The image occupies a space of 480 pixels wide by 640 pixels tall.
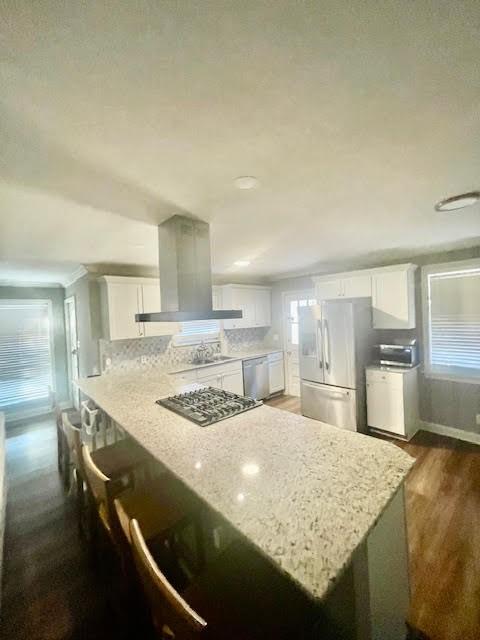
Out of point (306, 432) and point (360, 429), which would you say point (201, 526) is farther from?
point (360, 429)

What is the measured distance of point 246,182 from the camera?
149cm

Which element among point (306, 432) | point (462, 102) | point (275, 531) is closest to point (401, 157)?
point (462, 102)

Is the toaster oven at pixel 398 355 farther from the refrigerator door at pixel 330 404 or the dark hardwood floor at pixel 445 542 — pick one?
the dark hardwood floor at pixel 445 542

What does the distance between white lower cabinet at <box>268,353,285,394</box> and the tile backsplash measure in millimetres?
768

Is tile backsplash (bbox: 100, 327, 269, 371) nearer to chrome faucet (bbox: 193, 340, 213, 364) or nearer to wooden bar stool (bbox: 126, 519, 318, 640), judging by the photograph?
chrome faucet (bbox: 193, 340, 213, 364)

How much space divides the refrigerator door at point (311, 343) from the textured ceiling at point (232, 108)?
1.98 meters

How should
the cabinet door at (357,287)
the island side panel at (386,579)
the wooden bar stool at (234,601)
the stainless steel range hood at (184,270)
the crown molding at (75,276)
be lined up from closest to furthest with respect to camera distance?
1. the wooden bar stool at (234,601)
2. the island side panel at (386,579)
3. the stainless steel range hood at (184,270)
4. the crown molding at (75,276)
5. the cabinet door at (357,287)

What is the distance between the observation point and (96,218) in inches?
75.6

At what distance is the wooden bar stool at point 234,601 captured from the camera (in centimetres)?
75

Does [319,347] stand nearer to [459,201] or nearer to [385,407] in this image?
[385,407]

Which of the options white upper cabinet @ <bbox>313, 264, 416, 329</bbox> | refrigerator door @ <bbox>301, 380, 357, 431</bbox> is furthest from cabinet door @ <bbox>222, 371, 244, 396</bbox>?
white upper cabinet @ <bbox>313, 264, 416, 329</bbox>

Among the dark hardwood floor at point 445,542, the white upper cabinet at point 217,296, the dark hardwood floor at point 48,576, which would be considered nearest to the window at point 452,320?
the dark hardwood floor at point 445,542

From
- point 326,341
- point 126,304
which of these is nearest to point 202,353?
point 126,304

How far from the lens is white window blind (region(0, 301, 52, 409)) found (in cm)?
431
